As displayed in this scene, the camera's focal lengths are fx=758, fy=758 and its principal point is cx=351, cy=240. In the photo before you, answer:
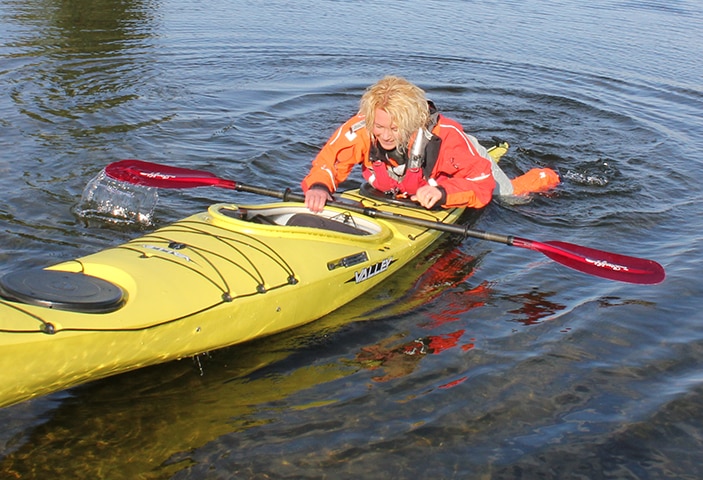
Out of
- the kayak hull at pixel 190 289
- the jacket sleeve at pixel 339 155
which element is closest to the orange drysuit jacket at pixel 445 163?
the jacket sleeve at pixel 339 155

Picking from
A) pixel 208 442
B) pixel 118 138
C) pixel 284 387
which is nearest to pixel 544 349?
pixel 284 387

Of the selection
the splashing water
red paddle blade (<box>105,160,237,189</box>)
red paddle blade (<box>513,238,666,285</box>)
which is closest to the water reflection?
the splashing water

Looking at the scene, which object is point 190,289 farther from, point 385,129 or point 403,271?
point 403,271

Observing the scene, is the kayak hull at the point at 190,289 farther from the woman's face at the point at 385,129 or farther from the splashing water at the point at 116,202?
the splashing water at the point at 116,202

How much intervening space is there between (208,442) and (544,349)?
6.87 feet

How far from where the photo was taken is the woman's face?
4855mm

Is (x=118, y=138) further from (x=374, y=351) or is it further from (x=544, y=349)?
(x=544, y=349)

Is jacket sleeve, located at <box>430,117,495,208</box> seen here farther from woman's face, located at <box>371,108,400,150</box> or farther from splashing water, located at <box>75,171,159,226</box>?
splashing water, located at <box>75,171,159,226</box>

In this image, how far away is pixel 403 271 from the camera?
545 cm

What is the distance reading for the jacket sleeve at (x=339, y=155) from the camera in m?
5.41

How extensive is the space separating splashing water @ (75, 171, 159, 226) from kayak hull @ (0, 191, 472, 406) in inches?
58.4

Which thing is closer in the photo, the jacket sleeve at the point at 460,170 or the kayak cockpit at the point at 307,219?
the kayak cockpit at the point at 307,219

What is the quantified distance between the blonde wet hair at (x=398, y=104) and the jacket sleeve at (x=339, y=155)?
0.45 meters

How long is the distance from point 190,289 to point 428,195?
77.5 inches
